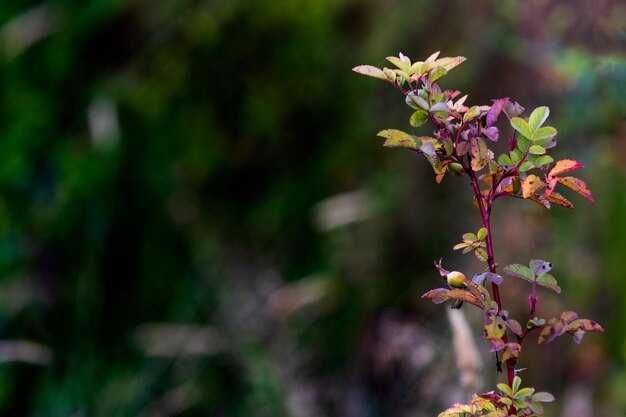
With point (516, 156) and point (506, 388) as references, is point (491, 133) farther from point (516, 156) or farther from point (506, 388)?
point (506, 388)

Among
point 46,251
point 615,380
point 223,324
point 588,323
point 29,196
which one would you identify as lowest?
point 615,380

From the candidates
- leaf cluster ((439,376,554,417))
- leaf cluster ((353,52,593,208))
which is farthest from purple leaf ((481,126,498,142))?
leaf cluster ((439,376,554,417))

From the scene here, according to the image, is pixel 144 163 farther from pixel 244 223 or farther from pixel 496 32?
pixel 496 32

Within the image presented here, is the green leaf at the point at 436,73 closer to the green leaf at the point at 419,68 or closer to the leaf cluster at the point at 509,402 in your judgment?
the green leaf at the point at 419,68

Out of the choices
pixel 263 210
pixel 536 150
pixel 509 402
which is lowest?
pixel 263 210

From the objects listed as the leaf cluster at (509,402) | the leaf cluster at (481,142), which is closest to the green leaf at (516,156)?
the leaf cluster at (481,142)

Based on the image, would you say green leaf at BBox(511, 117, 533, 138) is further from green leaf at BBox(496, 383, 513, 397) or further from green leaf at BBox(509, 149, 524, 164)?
green leaf at BBox(496, 383, 513, 397)

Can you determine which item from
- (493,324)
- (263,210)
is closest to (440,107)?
(493,324)

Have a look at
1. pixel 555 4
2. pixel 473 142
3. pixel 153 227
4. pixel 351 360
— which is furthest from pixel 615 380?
pixel 473 142
